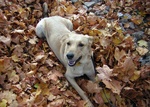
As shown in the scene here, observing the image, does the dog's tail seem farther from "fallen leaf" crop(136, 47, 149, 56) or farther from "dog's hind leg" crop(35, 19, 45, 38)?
"fallen leaf" crop(136, 47, 149, 56)

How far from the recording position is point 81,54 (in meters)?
4.24

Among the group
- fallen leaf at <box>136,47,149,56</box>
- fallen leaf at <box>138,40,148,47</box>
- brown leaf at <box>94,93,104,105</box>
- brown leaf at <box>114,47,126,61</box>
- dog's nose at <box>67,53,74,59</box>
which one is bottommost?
brown leaf at <box>94,93,104,105</box>

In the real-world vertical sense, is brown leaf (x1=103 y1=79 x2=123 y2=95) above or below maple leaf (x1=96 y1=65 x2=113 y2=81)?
below

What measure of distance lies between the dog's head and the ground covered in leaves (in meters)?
0.34

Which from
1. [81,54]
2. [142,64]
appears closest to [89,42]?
Answer: [81,54]

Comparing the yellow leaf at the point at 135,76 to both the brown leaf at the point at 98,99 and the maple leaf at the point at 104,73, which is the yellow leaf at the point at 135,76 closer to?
the maple leaf at the point at 104,73

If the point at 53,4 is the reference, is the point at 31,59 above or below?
below

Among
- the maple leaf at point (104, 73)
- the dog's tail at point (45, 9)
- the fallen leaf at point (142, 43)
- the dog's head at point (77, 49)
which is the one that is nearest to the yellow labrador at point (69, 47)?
the dog's head at point (77, 49)

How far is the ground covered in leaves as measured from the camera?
4094 mm

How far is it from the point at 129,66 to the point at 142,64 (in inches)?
25.1

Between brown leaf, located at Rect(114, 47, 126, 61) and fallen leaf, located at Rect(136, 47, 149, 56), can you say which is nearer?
brown leaf, located at Rect(114, 47, 126, 61)

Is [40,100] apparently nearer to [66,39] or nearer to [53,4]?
[66,39]

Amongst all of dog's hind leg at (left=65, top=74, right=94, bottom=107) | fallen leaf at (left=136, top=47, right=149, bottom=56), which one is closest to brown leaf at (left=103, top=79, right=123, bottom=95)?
dog's hind leg at (left=65, top=74, right=94, bottom=107)

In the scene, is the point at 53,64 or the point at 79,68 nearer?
the point at 79,68
